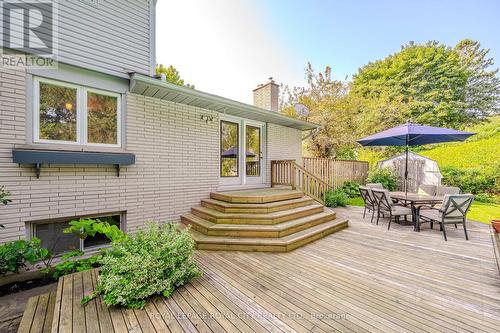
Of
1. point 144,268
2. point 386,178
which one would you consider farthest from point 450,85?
point 144,268

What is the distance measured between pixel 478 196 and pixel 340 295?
1048 cm

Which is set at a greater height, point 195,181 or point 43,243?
point 195,181

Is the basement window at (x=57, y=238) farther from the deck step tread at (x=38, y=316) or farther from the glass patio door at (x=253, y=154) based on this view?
the glass patio door at (x=253, y=154)

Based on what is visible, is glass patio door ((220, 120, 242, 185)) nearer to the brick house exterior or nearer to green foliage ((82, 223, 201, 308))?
the brick house exterior

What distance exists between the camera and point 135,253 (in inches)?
101

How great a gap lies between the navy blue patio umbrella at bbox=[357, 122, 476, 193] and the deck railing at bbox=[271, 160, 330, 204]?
1918 mm


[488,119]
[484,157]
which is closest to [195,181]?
[484,157]

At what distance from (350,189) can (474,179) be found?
4869mm

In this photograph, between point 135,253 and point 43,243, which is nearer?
point 135,253

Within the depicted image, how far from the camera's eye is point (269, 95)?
27.1 ft

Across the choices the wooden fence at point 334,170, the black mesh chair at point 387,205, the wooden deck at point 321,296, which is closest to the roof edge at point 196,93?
the wooden fence at point 334,170

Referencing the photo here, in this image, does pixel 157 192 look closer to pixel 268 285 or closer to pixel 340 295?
pixel 268 285

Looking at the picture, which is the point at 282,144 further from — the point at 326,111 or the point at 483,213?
the point at 483,213

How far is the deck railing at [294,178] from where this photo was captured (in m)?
6.49
